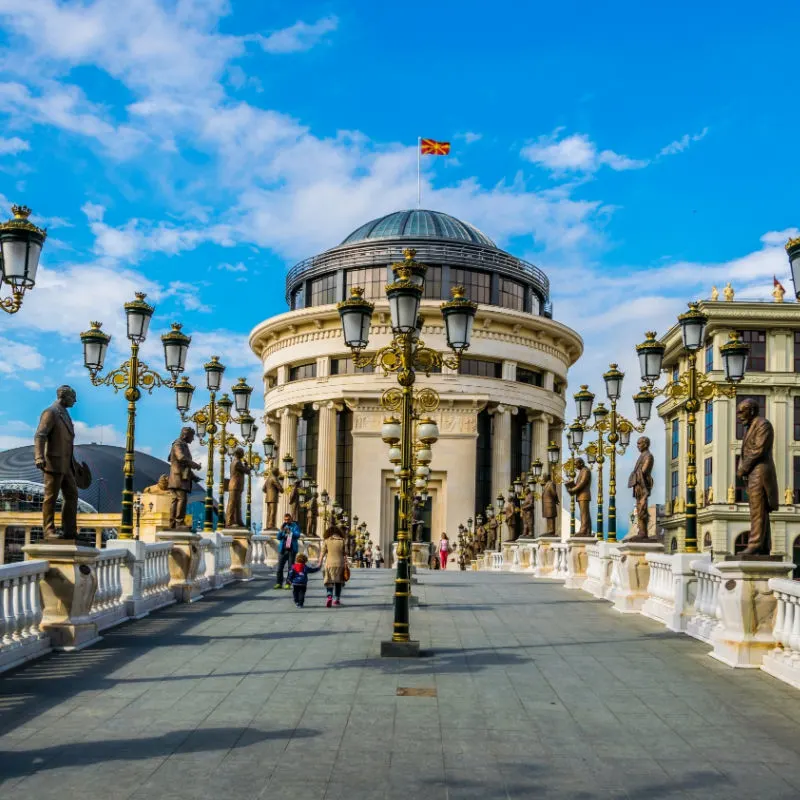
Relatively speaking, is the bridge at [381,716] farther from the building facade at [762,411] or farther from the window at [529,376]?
the window at [529,376]

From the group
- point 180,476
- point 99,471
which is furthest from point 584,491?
point 99,471

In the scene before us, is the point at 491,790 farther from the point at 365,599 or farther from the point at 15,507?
the point at 15,507

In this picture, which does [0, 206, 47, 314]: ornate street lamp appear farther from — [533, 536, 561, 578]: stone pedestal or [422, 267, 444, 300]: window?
[422, 267, 444, 300]: window

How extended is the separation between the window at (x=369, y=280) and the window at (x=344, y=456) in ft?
28.6

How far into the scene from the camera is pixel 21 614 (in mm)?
11773

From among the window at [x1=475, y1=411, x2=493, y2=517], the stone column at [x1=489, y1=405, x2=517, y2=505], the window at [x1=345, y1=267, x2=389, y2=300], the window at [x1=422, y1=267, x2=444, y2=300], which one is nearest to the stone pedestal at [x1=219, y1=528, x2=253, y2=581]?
the window at [x1=345, y1=267, x2=389, y2=300]

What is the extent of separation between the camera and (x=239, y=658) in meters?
12.4

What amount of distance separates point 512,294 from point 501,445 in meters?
11.8

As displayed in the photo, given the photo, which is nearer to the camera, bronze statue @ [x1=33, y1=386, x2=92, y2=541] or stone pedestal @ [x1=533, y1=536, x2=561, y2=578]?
bronze statue @ [x1=33, y1=386, x2=92, y2=541]

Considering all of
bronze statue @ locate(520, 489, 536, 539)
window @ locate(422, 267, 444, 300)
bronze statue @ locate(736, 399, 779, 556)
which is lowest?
bronze statue @ locate(520, 489, 536, 539)

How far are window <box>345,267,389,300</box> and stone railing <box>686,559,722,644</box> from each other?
58914 millimetres

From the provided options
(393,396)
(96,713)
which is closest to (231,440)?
(393,396)

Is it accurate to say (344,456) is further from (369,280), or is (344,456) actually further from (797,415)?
(797,415)

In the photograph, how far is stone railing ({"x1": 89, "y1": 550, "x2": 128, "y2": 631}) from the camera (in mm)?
14617
